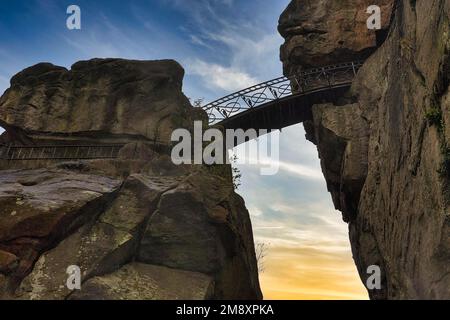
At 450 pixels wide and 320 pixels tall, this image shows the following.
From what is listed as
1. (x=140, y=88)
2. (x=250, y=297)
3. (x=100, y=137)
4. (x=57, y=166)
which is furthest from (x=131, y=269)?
(x=140, y=88)

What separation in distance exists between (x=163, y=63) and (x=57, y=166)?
8.11 metres

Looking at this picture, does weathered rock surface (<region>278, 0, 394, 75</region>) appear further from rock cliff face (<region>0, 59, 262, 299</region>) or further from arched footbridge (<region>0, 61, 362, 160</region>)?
rock cliff face (<region>0, 59, 262, 299</region>)

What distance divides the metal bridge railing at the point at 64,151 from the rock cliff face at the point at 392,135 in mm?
12188

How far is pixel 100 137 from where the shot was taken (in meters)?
18.7

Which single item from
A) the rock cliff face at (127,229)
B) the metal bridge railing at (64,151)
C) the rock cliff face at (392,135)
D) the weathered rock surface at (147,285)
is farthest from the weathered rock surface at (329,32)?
the weathered rock surface at (147,285)

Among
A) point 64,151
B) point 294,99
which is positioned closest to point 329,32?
point 294,99

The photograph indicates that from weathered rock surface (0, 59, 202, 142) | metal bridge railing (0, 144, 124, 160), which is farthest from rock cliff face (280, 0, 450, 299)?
metal bridge railing (0, 144, 124, 160)

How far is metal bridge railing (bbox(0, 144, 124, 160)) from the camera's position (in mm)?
17859

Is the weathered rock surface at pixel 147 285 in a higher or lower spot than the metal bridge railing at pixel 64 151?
lower

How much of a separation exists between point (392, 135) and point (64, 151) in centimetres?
1466

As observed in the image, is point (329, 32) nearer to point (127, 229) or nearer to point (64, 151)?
point (64, 151)

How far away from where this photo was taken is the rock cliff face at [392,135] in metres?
11.3

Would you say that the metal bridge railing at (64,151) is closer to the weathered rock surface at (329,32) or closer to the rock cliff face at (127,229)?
the rock cliff face at (127,229)
